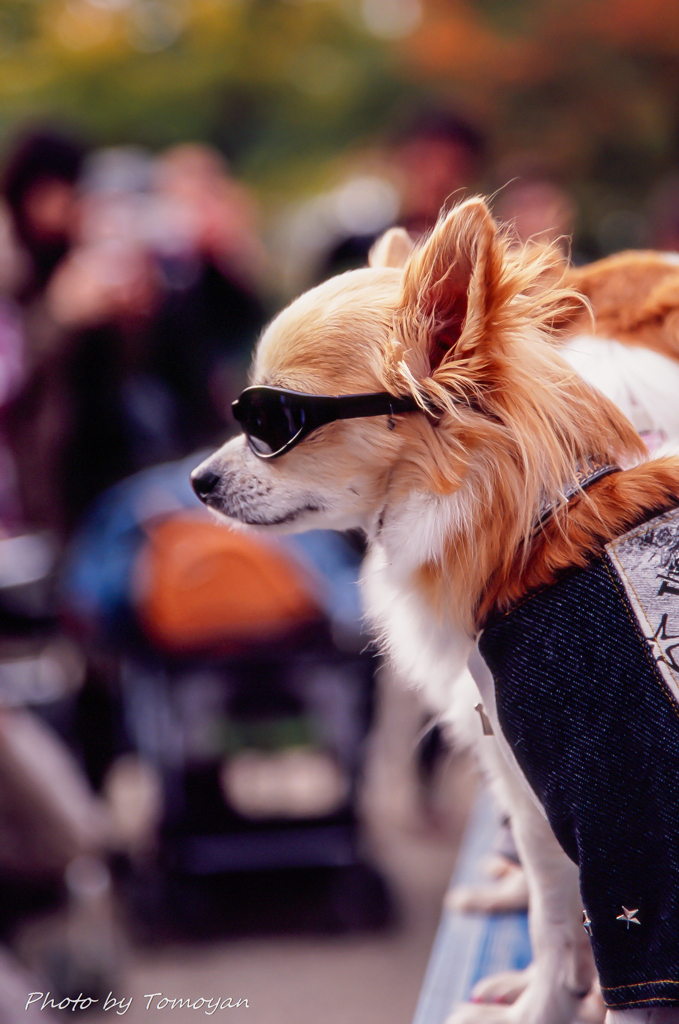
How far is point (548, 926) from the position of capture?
143 cm

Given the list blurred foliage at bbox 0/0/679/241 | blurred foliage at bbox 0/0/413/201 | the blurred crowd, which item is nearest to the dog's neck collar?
the blurred crowd

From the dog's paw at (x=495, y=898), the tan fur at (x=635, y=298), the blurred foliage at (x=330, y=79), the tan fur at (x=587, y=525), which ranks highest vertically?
the blurred foliage at (x=330, y=79)

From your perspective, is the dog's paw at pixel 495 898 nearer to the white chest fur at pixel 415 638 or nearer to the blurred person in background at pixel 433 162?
the white chest fur at pixel 415 638

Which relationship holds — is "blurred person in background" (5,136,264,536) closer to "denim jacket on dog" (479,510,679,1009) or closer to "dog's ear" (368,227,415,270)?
"dog's ear" (368,227,415,270)

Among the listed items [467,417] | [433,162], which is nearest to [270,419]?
[467,417]

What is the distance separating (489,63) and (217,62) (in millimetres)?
3921

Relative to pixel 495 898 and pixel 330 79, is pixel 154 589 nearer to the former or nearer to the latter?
pixel 495 898

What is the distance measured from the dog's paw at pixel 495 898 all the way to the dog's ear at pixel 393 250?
1.21 m

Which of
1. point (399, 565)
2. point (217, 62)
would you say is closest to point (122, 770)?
point (399, 565)

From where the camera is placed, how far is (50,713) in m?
3.33

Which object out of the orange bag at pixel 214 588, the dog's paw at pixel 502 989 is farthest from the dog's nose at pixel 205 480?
the orange bag at pixel 214 588

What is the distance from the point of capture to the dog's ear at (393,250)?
5.42 ft

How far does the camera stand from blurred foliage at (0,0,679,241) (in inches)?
438

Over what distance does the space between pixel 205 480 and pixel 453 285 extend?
0.51 meters
